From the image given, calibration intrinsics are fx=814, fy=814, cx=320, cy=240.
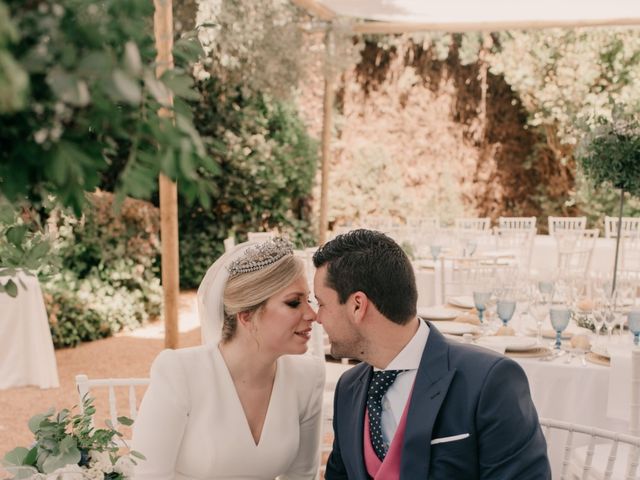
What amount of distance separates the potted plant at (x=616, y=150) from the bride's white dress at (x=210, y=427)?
3409mm

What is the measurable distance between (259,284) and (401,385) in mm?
486

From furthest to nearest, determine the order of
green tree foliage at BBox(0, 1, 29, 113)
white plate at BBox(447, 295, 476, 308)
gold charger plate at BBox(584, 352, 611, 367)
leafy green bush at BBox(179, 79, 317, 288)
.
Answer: leafy green bush at BBox(179, 79, 317, 288), white plate at BBox(447, 295, 476, 308), gold charger plate at BBox(584, 352, 611, 367), green tree foliage at BBox(0, 1, 29, 113)

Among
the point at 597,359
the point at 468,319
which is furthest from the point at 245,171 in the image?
the point at 597,359

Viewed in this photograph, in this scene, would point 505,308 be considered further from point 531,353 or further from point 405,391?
point 405,391

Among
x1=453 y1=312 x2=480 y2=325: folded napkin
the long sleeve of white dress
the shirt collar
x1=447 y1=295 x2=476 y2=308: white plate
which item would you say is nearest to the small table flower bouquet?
the long sleeve of white dress

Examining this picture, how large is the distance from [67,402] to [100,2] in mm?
5496

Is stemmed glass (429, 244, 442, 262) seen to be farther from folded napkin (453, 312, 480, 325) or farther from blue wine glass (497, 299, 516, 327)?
blue wine glass (497, 299, 516, 327)

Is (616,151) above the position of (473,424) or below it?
above

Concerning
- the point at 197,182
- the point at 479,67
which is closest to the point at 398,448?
the point at 197,182

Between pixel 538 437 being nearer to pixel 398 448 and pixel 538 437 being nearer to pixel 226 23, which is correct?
pixel 398 448

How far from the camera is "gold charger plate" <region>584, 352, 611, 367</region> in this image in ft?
12.0

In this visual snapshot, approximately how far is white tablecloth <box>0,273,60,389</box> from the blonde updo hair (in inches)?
163

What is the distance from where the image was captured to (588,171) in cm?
548

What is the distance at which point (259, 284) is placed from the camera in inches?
90.4
